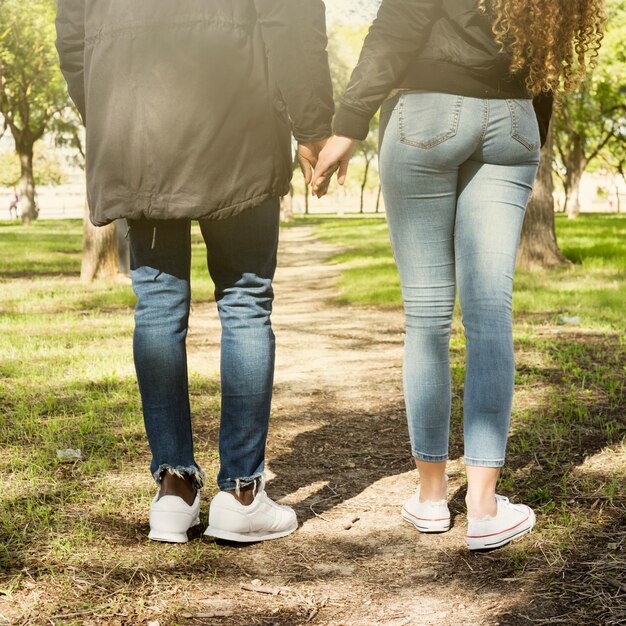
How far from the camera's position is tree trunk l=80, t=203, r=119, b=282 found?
10016mm

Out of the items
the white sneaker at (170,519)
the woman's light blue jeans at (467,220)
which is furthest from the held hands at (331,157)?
the white sneaker at (170,519)

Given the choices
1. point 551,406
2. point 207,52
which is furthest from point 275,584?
point 551,406

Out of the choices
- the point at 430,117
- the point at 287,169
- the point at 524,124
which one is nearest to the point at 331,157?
the point at 287,169

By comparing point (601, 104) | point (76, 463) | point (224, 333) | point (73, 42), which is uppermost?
point (601, 104)

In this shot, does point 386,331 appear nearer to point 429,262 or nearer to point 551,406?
point 551,406

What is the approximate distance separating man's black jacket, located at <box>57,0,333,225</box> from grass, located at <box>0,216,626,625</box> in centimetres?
99

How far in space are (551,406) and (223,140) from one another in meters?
2.41

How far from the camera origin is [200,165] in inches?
92.6

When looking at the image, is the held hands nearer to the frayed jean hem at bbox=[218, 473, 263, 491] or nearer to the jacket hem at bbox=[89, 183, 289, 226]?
the jacket hem at bbox=[89, 183, 289, 226]

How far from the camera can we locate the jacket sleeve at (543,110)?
262 centimetres

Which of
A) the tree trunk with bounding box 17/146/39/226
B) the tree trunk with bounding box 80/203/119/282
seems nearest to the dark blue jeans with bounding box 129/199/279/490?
the tree trunk with bounding box 80/203/119/282

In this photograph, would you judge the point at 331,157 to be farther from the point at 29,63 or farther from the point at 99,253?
the point at 29,63

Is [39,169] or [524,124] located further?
[39,169]

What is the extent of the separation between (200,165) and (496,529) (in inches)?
53.4
